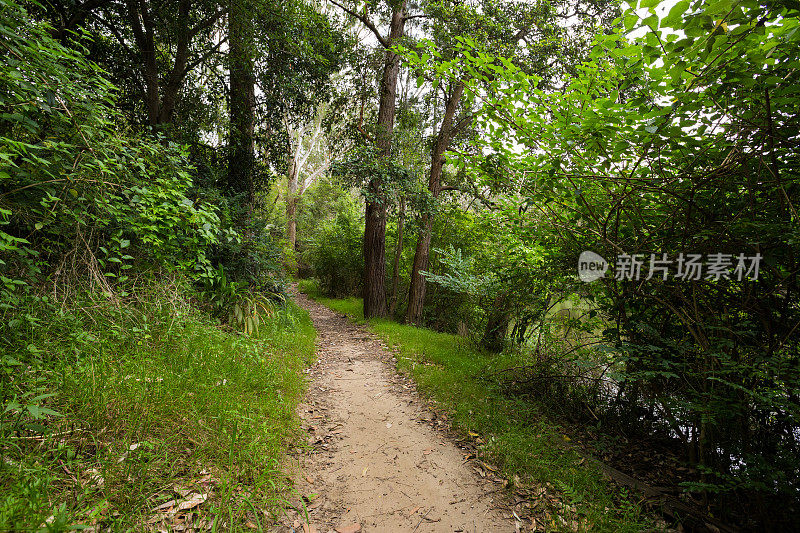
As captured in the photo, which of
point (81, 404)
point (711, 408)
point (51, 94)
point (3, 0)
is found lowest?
point (81, 404)

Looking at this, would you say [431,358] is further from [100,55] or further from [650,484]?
[100,55]

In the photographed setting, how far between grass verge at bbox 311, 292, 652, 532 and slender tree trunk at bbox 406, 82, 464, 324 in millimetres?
2769

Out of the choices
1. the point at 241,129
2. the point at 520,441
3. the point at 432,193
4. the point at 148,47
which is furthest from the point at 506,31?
the point at 520,441

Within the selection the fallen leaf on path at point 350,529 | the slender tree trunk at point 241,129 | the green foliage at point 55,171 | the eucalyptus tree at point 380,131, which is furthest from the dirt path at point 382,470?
the slender tree trunk at point 241,129

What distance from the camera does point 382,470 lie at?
2.79m

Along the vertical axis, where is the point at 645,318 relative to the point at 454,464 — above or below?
above

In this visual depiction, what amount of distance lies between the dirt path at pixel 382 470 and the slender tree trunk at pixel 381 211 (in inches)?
161

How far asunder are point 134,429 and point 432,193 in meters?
6.95

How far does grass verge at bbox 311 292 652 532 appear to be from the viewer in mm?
2236

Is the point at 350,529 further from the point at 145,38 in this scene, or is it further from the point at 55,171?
the point at 145,38

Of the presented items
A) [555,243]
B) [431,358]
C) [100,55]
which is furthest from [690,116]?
[100,55]

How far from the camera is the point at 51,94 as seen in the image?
2607 millimetres

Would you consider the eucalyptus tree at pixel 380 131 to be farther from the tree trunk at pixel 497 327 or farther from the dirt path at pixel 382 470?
the dirt path at pixel 382 470

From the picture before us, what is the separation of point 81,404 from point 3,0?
2.85 m
